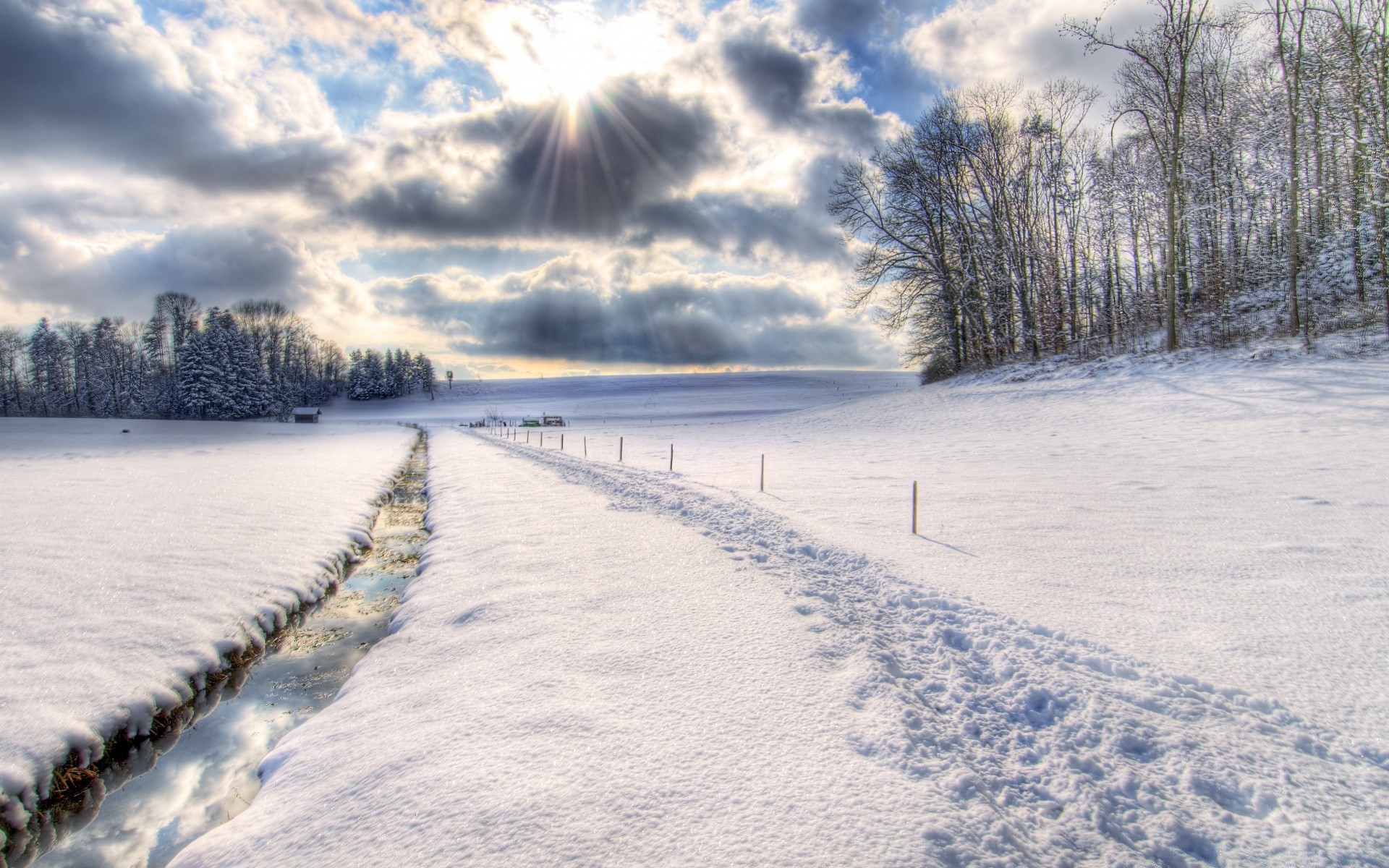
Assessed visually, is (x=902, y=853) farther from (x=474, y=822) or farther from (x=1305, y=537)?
(x=1305, y=537)

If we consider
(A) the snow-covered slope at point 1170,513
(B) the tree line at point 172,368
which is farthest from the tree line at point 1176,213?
(B) the tree line at point 172,368

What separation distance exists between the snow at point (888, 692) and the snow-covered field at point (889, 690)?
0.02 meters

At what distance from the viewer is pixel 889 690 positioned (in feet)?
12.7

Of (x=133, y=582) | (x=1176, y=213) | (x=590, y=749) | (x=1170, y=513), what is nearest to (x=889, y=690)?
(x=590, y=749)

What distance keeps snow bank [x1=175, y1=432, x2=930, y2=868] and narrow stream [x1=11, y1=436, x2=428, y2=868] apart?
0.43m

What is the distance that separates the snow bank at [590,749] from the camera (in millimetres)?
2605

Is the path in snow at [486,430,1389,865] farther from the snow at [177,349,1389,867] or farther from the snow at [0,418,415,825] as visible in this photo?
the snow at [0,418,415,825]

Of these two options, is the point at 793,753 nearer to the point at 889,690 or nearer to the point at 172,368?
the point at 889,690

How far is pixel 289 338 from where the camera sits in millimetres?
81312

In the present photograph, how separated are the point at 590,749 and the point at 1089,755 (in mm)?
2875

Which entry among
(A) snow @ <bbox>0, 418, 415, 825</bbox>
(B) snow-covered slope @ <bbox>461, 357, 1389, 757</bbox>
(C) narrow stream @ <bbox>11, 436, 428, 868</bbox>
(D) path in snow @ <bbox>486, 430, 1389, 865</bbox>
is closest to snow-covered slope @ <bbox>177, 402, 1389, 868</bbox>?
(D) path in snow @ <bbox>486, 430, 1389, 865</bbox>

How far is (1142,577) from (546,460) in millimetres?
18859

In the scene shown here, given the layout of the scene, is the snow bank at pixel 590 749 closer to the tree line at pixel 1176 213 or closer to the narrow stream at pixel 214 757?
the narrow stream at pixel 214 757

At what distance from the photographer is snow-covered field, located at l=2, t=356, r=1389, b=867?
8.73 feet
